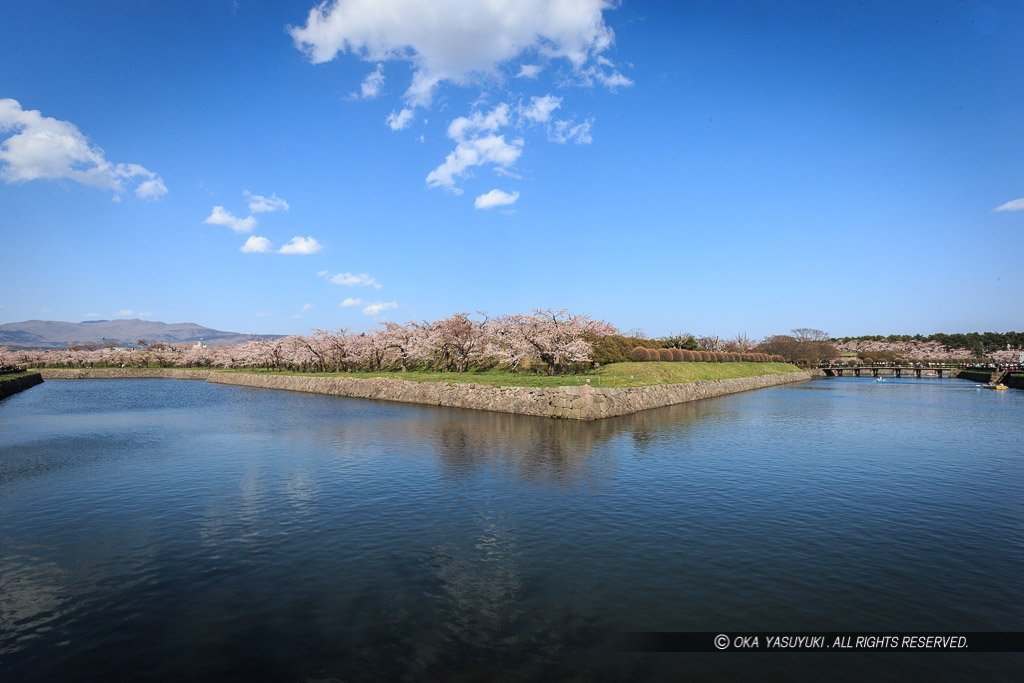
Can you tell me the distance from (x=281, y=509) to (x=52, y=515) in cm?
610

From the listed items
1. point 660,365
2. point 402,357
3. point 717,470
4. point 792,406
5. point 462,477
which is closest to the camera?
point 462,477

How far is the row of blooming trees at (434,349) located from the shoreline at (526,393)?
12.0 metres

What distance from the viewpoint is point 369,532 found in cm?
1273

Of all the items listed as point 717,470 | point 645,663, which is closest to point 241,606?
point 645,663

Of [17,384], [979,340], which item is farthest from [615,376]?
[979,340]

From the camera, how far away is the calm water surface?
768 centimetres

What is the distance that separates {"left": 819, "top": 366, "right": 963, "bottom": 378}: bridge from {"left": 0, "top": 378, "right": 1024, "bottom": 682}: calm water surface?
3839 inches

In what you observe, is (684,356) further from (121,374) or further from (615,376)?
(121,374)

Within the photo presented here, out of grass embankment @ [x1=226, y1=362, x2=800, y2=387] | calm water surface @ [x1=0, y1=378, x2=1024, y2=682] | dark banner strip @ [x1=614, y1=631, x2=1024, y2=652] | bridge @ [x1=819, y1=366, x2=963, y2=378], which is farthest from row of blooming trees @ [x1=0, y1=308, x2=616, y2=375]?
bridge @ [x1=819, y1=366, x2=963, y2=378]

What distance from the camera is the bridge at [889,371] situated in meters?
103

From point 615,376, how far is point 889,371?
103m

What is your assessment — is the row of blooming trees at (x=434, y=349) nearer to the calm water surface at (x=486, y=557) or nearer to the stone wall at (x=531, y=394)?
the stone wall at (x=531, y=394)

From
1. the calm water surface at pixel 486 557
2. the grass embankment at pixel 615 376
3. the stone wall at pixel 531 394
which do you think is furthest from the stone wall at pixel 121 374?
the calm water surface at pixel 486 557

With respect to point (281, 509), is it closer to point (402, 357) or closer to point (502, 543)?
point (502, 543)
